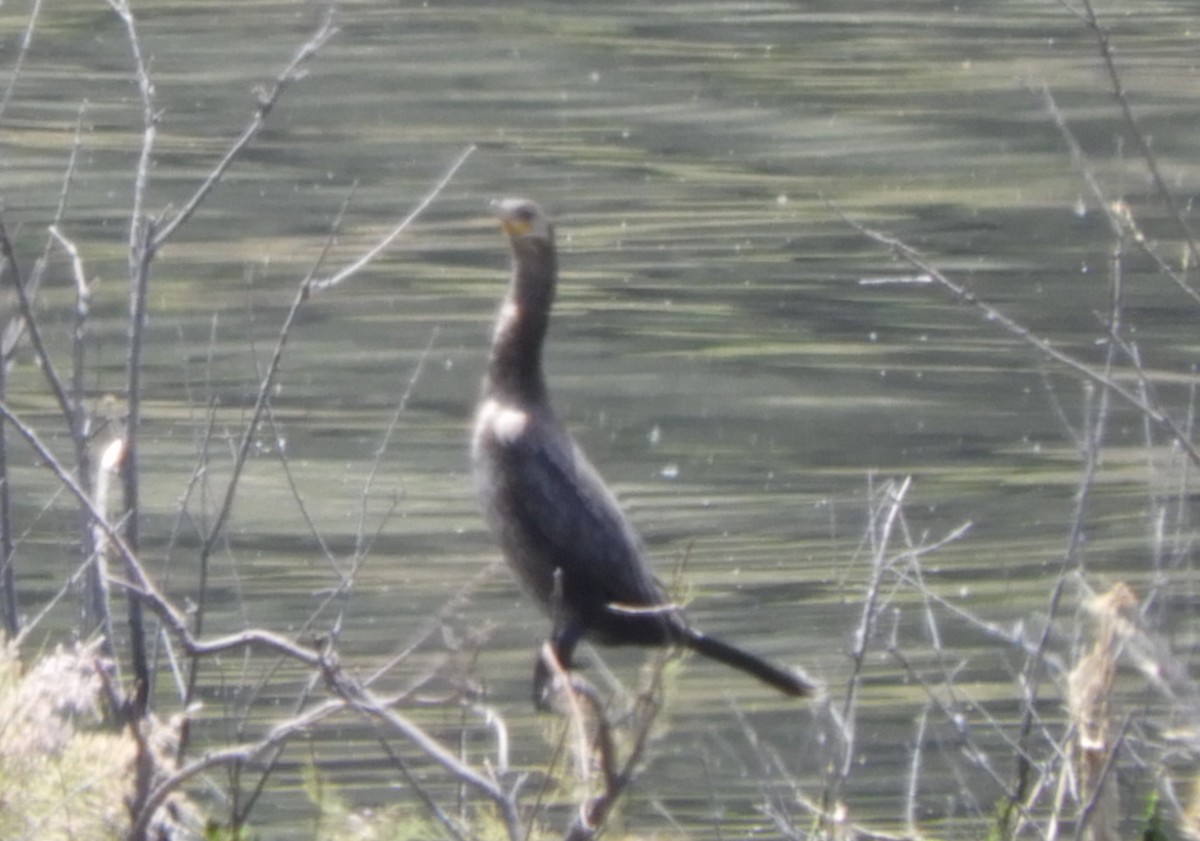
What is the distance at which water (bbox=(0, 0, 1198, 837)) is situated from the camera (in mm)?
9648

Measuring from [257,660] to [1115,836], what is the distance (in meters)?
4.73

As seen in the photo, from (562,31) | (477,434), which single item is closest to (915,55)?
(562,31)

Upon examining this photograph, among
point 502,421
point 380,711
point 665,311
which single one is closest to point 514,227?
point 502,421

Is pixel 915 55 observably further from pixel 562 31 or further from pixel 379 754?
pixel 379 754

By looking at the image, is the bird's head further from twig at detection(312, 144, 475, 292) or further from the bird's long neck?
Answer: twig at detection(312, 144, 475, 292)

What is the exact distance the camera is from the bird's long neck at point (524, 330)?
6.23 m

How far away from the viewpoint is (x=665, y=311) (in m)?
16.6

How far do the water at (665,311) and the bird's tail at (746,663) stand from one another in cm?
25

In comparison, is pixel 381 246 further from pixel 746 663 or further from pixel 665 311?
pixel 665 311

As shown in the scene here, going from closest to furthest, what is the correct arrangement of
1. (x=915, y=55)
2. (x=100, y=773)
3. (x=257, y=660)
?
(x=100, y=773) → (x=257, y=660) → (x=915, y=55)

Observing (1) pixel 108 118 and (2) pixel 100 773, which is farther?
(1) pixel 108 118

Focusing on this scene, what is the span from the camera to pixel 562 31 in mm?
27469

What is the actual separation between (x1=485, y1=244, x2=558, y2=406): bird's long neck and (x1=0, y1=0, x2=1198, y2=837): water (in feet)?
1.86

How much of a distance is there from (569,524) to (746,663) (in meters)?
0.46
